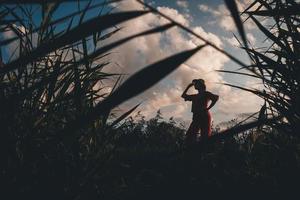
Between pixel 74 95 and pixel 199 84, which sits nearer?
pixel 74 95

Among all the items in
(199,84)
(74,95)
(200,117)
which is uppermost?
(199,84)

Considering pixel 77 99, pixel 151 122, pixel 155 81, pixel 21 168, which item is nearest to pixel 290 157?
pixel 77 99

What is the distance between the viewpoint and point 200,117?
583cm

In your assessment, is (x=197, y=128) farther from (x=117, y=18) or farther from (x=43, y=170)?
(x=117, y=18)

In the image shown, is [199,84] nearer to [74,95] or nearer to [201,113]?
[201,113]

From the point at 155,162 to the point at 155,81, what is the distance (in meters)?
0.17

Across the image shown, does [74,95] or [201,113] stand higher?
[201,113]

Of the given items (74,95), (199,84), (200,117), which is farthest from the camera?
(200,117)

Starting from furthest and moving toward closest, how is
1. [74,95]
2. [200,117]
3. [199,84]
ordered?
[200,117] < [199,84] < [74,95]

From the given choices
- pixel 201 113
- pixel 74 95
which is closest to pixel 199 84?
pixel 201 113

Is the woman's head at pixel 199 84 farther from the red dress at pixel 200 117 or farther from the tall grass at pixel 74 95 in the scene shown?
the tall grass at pixel 74 95

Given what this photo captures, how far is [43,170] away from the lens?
158 centimetres

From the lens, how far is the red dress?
18.8 feet

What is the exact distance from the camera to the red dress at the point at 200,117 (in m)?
5.73
